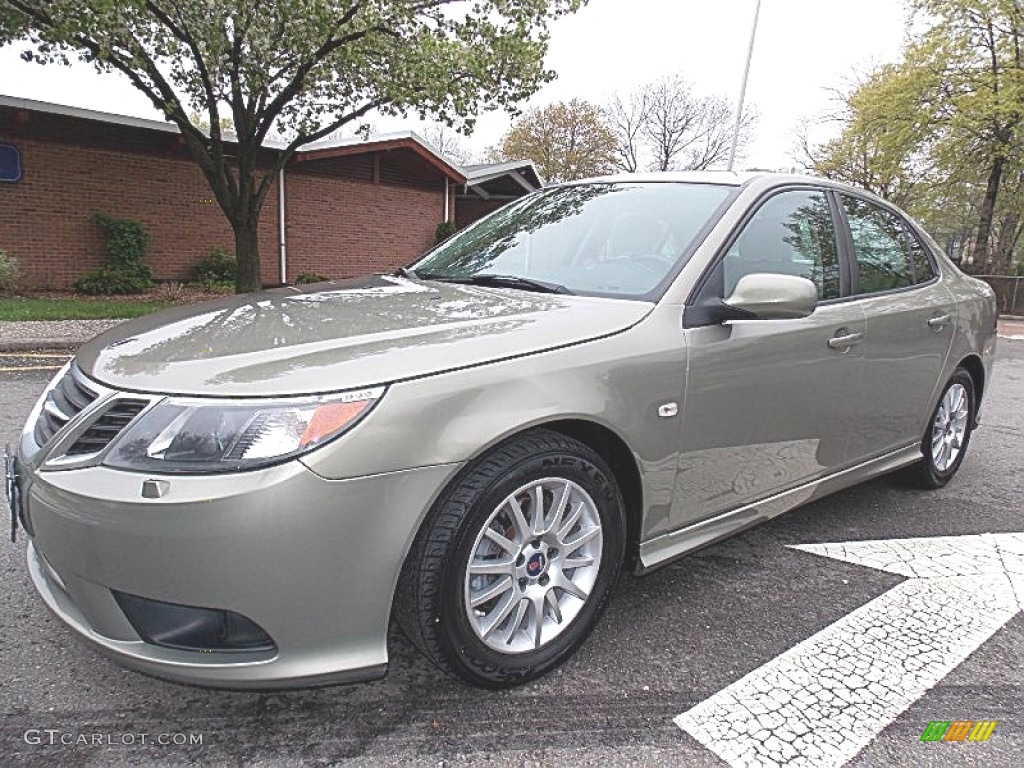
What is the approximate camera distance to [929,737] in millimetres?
1976

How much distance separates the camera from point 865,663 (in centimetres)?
233

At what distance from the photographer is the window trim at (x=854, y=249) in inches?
126

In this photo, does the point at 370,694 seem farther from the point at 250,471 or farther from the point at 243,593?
the point at 250,471

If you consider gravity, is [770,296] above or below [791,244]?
below

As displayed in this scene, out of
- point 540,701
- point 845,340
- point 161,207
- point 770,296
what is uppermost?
point 161,207

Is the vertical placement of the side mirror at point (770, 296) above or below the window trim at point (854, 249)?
below

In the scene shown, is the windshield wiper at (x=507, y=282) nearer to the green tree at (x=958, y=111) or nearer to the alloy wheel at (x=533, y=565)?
the alloy wheel at (x=533, y=565)

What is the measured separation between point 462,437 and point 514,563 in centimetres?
45

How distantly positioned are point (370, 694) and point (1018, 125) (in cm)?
2438

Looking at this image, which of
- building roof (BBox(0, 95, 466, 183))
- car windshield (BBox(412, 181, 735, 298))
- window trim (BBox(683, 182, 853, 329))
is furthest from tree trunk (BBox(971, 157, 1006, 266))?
car windshield (BBox(412, 181, 735, 298))

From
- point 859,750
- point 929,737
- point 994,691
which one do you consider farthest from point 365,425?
point 994,691

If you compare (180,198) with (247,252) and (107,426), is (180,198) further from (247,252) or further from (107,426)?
(107,426)

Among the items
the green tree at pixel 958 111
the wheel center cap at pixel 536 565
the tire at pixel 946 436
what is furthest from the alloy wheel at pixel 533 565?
the green tree at pixel 958 111

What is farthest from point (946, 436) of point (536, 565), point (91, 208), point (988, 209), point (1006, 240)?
point (1006, 240)
